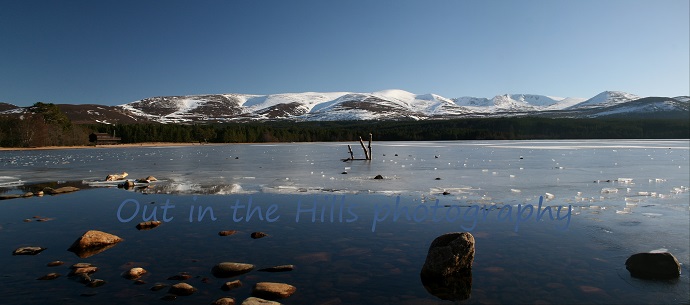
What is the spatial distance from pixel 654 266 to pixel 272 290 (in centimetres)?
691

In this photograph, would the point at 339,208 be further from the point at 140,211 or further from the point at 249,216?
the point at 140,211

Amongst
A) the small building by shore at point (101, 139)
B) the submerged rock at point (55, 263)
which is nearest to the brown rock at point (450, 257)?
the submerged rock at point (55, 263)

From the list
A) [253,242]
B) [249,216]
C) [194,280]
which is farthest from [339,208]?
[194,280]

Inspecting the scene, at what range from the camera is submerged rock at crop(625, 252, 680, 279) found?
8.20 m

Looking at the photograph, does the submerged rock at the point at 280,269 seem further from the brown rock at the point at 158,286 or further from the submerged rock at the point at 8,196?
the submerged rock at the point at 8,196

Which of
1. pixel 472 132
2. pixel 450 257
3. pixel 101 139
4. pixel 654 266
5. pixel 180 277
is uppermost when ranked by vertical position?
pixel 472 132

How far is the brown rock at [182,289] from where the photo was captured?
7.28 m

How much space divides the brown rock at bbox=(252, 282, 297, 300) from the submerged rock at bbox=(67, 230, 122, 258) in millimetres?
4511

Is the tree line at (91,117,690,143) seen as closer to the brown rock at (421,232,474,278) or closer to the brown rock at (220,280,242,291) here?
the brown rock at (220,280,242,291)

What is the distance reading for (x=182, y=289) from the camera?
24.1 ft

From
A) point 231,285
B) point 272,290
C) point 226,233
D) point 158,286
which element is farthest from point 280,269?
point 226,233

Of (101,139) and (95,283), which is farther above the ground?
(101,139)

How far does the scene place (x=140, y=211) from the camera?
14.7 meters

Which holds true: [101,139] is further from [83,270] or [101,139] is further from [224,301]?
[224,301]
